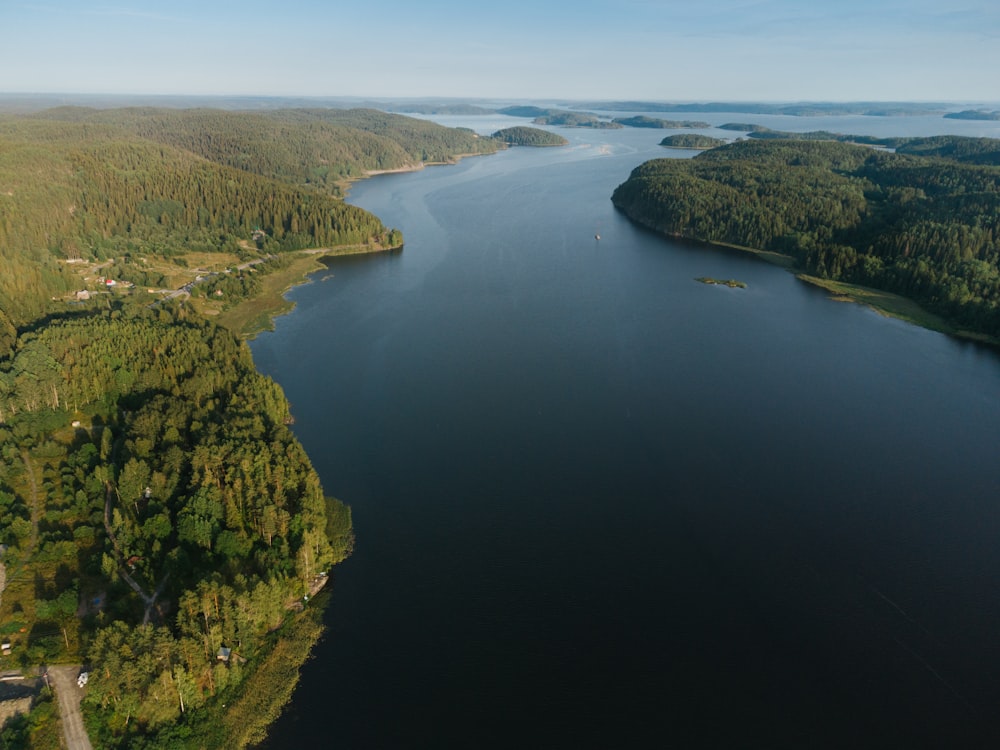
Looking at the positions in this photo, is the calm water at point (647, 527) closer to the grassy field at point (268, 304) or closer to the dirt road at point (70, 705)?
the grassy field at point (268, 304)

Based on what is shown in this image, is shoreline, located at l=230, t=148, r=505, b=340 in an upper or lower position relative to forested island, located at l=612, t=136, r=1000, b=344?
lower

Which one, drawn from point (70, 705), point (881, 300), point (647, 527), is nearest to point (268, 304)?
point (70, 705)

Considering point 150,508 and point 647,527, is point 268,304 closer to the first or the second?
point 150,508

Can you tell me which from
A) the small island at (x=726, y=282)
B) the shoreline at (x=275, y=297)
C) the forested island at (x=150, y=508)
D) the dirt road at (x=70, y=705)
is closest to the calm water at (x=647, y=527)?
the forested island at (x=150, y=508)

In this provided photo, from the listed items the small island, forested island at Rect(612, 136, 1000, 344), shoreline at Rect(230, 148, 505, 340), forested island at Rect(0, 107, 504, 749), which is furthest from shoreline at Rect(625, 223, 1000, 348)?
forested island at Rect(0, 107, 504, 749)

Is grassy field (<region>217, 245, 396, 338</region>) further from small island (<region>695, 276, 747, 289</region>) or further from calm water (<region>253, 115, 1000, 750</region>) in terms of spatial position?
small island (<region>695, 276, 747, 289</region>)

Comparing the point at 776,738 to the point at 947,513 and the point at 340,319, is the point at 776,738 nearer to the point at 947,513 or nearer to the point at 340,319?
the point at 947,513
